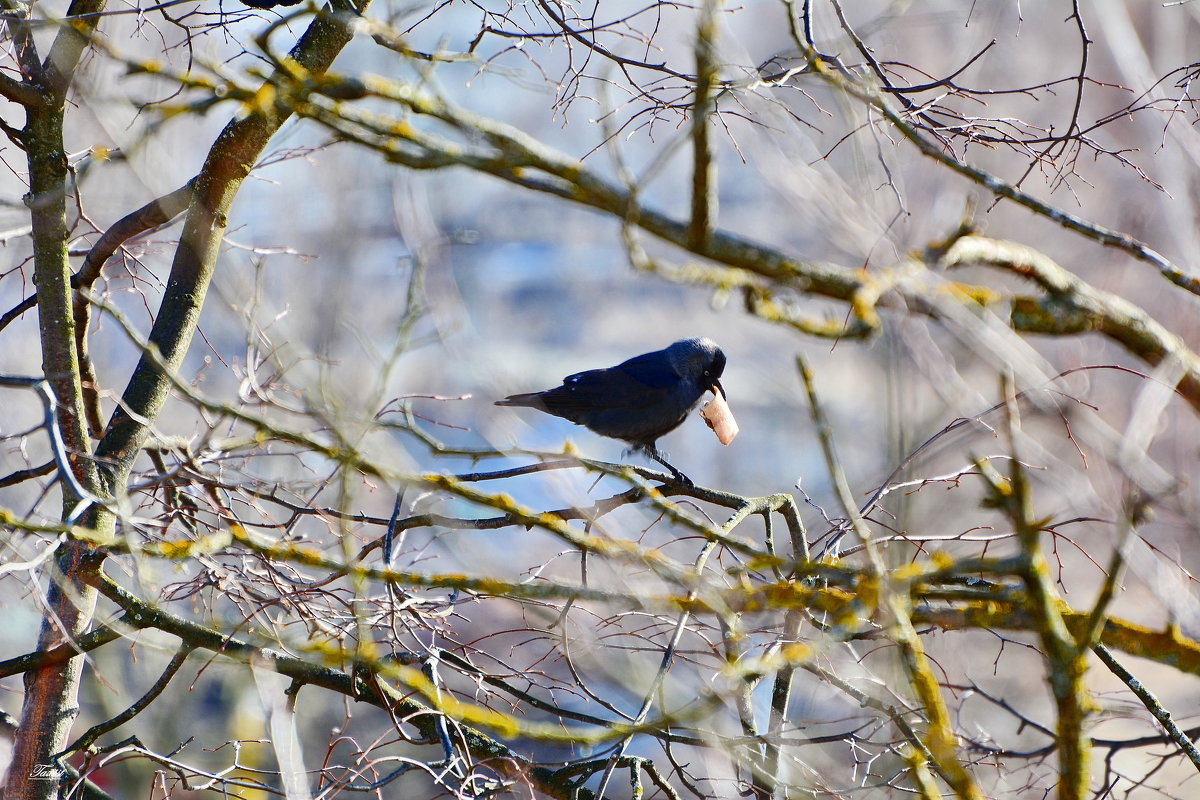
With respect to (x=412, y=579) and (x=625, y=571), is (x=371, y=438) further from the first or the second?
(x=625, y=571)

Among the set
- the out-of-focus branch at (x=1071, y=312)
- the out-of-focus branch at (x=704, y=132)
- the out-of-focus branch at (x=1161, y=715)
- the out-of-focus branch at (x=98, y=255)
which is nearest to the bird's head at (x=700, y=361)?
the out-of-focus branch at (x=98, y=255)

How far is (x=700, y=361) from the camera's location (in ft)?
19.9

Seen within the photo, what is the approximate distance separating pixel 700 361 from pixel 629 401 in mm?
628

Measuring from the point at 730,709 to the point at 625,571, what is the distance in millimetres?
620

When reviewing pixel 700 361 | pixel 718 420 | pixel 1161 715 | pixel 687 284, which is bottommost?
pixel 1161 715

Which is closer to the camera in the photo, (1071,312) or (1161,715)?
(1071,312)

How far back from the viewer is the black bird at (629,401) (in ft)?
18.7

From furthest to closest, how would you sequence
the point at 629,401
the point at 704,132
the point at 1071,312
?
the point at 629,401
the point at 1071,312
the point at 704,132

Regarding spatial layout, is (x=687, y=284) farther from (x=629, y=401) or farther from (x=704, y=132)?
(x=629, y=401)

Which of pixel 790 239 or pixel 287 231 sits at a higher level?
pixel 790 239

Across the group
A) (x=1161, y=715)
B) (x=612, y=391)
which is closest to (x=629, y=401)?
(x=612, y=391)

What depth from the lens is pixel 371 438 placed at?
2.41 m

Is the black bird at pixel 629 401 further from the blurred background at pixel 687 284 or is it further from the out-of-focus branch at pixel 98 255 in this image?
the out-of-focus branch at pixel 98 255

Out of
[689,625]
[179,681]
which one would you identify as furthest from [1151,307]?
[179,681]
